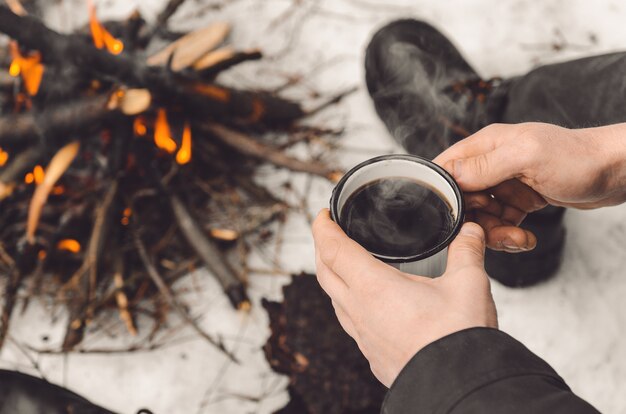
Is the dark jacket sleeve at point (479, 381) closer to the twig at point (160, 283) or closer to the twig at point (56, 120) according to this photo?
the twig at point (160, 283)

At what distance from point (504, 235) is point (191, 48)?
150 centimetres

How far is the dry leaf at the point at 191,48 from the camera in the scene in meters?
2.14

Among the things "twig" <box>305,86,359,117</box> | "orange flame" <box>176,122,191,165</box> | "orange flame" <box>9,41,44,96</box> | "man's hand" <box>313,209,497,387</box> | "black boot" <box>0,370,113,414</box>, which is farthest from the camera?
"twig" <box>305,86,359,117</box>

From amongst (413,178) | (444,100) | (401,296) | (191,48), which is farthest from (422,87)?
(401,296)

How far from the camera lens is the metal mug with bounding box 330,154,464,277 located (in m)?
1.09

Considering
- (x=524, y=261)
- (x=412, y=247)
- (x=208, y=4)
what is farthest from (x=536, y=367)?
(x=208, y=4)

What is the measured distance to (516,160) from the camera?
1221 millimetres

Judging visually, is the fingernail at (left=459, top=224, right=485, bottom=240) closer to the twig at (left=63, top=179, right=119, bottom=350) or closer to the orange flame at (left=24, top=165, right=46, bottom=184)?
the twig at (left=63, top=179, right=119, bottom=350)

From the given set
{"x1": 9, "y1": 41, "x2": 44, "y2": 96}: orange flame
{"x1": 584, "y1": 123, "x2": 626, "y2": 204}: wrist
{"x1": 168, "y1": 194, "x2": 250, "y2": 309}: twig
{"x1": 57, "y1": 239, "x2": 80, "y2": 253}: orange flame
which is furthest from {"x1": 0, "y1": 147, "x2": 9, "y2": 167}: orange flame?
{"x1": 584, "y1": 123, "x2": 626, "y2": 204}: wrist

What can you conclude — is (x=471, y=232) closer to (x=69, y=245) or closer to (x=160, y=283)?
(x=160, y=283)

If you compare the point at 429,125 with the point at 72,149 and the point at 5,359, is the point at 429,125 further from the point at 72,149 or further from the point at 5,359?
the point at 5,359

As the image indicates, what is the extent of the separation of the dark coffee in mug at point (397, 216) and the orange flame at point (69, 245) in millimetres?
1365

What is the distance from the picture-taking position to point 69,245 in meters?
2.09

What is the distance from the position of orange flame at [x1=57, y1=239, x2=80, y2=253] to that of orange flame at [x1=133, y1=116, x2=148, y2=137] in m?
0.48
